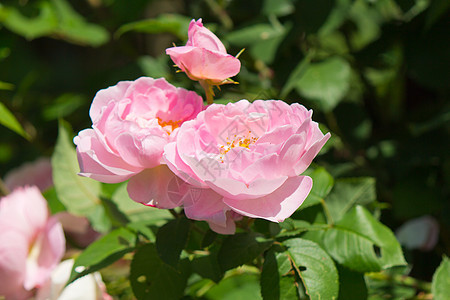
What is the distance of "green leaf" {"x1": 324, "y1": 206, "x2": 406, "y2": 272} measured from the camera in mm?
473

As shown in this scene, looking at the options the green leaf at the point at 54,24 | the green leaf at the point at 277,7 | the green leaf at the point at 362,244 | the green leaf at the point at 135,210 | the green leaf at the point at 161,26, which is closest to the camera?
the green leaf at the point at 362,244

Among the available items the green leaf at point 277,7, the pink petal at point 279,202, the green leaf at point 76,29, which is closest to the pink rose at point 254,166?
the pink petal at point 279,202

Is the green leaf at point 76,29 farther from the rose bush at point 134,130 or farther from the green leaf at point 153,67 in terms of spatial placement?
the rose bush at point 134,130

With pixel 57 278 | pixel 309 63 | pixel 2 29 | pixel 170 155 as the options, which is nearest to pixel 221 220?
pixel 170 155

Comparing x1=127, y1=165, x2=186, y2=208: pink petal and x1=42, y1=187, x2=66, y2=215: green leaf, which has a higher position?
x1=127, y1=165, x2=186, y2=208: pink petal

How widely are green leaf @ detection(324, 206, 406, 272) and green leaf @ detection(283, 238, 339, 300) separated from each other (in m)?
0.05

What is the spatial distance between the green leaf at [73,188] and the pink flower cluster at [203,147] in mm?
253

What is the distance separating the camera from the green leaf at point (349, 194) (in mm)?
602

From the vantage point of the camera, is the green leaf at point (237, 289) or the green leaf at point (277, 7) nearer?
the green leaf at point (237, 289)

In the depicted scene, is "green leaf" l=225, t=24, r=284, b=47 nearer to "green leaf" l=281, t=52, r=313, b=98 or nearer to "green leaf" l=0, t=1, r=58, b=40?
"green leaf" l=281, t=52, r=313, b=98

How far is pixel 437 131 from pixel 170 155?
2.04 feet

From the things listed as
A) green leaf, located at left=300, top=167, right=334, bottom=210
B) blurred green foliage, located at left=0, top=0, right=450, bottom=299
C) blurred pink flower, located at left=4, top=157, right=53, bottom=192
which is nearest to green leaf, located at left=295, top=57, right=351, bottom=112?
blurred green foliage, located at left=0, top=0, right=450, bottom=299

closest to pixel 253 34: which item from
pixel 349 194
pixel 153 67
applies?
pixel 153 67

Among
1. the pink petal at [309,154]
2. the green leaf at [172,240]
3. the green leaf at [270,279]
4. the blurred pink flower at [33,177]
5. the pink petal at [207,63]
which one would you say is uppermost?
the pink petal at [207,63]
